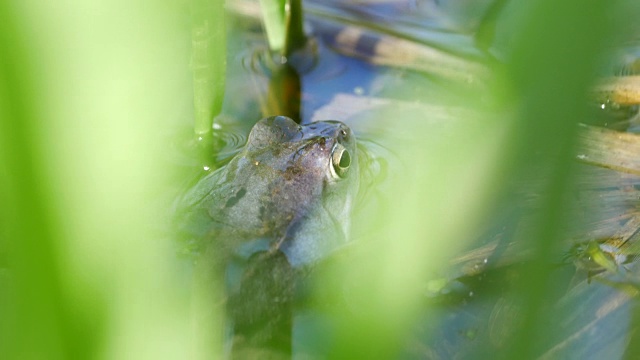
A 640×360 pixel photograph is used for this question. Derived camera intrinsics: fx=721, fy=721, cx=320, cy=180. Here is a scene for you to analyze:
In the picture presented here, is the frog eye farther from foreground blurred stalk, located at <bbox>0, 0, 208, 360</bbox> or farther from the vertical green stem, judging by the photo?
foreground blurred stalk, located at <bbox>0, 0, 208, 360</bbox>

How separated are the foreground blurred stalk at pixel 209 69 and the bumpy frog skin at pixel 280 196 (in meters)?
0.18

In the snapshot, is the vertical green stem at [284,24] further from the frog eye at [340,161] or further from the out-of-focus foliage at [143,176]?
the out-of-focus foliage at [143,176]

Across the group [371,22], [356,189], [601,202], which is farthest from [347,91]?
[601,202]

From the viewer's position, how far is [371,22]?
12.4 ft

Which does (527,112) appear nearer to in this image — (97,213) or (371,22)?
(97,213)

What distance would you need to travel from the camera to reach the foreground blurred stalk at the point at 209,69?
2.16 metres

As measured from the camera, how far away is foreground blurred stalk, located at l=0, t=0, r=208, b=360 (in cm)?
61

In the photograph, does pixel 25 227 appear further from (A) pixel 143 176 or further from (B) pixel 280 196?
(B) pixel 280 196

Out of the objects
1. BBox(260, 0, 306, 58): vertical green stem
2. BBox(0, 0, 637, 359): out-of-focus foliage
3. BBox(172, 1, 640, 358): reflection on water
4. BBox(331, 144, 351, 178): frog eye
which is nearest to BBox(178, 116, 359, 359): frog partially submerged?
BBox(331, 144, 351, 178): frog eye

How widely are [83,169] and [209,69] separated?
172 cm

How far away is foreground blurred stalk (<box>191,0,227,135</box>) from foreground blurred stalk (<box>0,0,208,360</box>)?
4.47 feet

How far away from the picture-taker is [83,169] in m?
0.67

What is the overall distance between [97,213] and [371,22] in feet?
10.7

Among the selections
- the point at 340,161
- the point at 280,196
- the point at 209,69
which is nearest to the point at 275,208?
the point at 280,196
